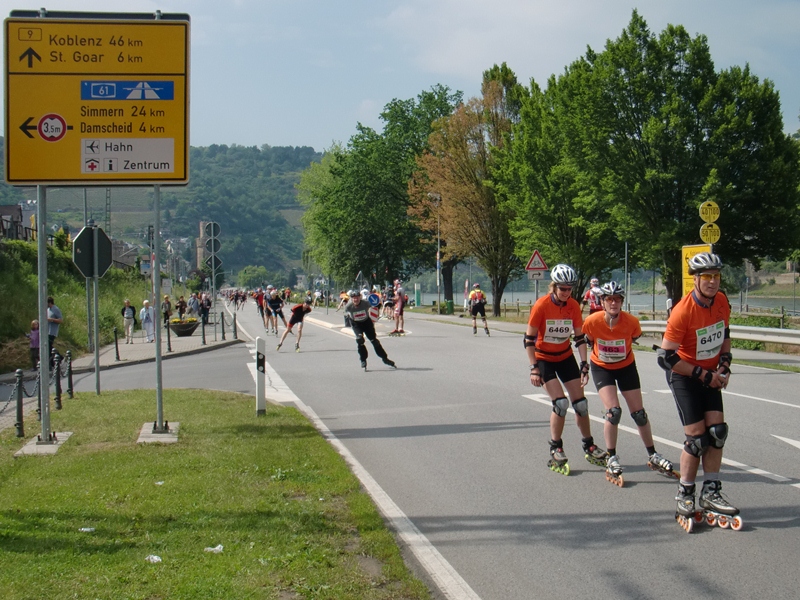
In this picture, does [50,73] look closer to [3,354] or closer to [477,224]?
[3,354]

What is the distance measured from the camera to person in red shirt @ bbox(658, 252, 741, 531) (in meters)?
5.77

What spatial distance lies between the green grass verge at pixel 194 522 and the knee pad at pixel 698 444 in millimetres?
2157

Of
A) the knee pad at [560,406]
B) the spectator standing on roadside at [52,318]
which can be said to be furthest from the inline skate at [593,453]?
the spectator standing on roadside at [52,318]

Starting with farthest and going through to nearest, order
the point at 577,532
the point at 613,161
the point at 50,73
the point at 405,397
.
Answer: the point at 613,161, the point at 405,397, the point at 50,73, the point at 577,532

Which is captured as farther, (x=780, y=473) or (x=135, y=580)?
(x=780, y=473)

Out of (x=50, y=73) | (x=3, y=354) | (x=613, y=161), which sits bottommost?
(x=3, y=354)

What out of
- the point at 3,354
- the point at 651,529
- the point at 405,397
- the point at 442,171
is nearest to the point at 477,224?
the point at 442,171

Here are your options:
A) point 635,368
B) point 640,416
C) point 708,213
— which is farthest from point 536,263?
point 640,416

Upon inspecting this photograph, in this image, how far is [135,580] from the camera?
4.68m

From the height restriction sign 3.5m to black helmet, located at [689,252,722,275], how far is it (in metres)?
6.03

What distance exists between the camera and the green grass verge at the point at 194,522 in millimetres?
4664

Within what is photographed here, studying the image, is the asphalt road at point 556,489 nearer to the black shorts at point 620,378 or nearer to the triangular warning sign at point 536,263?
the black shorts at point 620,378

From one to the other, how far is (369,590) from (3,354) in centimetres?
2156

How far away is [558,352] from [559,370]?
17cm
